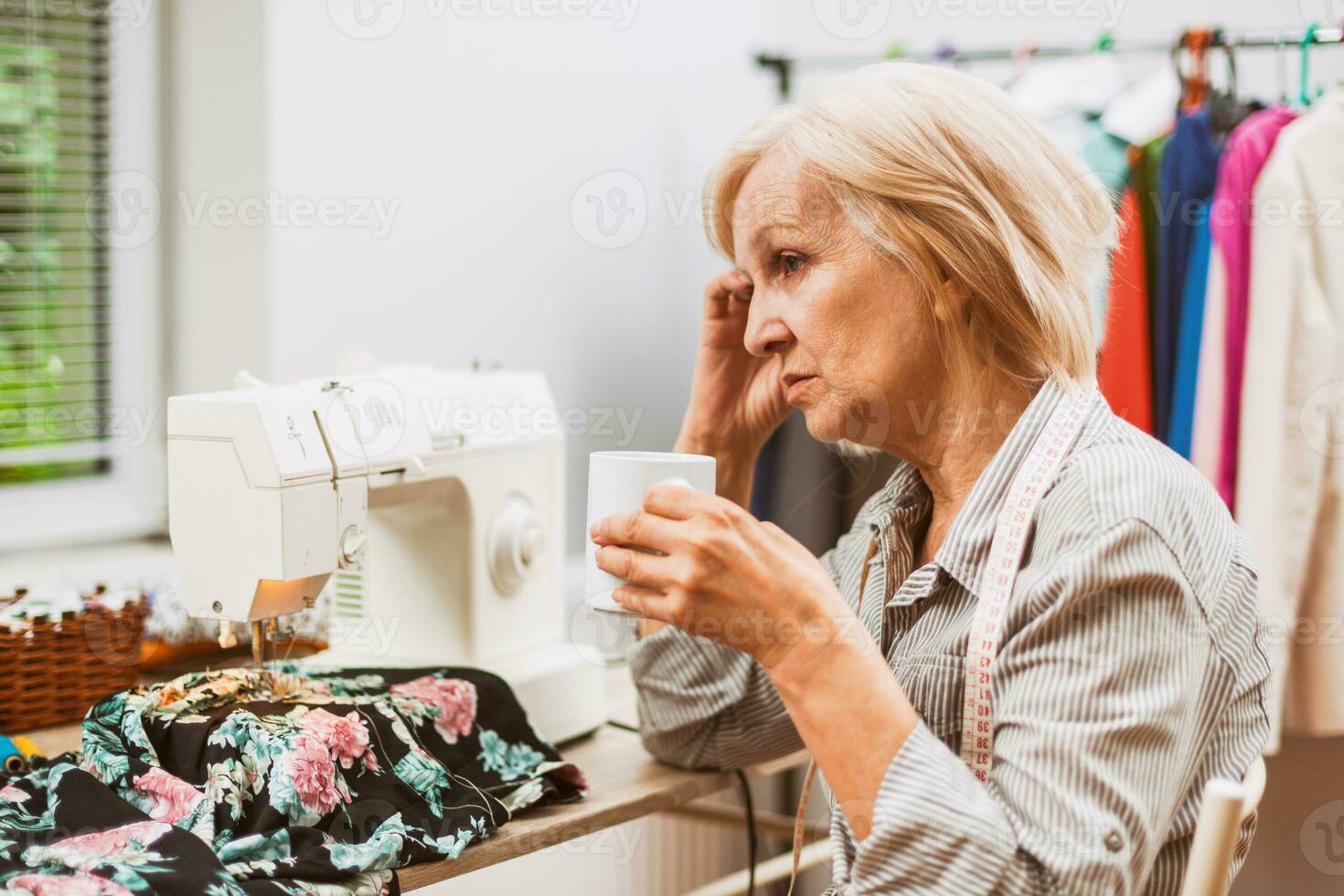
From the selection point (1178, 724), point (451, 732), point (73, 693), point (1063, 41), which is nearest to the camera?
point (1178, 724)

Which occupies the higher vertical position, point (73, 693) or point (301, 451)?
point (301, 451)

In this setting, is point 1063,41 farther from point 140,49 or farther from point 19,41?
point 19,41

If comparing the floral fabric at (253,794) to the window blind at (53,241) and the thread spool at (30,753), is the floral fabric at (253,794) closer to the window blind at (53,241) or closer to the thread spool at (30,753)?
the thread spool at (30,753)

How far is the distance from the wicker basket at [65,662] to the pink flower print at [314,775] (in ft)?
1.46

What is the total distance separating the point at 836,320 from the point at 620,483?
0.25 metres

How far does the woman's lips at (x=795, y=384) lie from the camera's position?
1.14 meters

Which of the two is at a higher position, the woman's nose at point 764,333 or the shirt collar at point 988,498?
the woman's nose at point 764,333

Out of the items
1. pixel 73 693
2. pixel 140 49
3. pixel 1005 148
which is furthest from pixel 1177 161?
pixel 73 693

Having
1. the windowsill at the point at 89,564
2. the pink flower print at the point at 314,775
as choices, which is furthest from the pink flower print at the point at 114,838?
the windowsill at the point at 89,564

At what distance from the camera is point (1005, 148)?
108cm

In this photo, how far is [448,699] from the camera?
4.11 ft

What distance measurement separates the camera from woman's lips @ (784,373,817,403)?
1.14m

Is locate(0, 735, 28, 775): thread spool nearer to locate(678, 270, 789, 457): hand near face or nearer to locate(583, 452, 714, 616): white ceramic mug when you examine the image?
locate(583, 452, 714, 616): white ceramic mug

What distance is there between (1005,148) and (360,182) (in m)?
1.06
